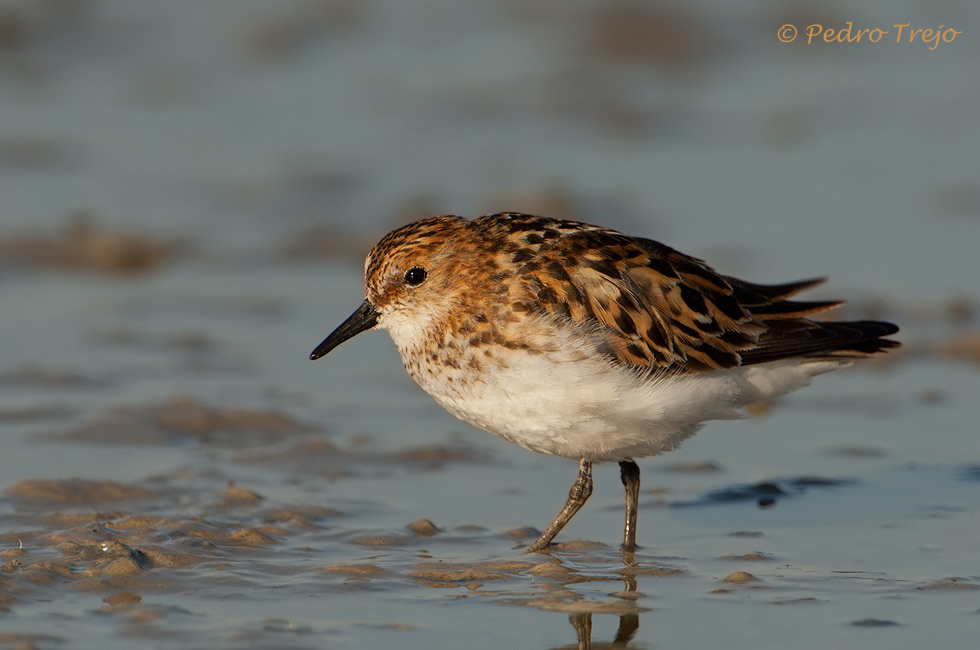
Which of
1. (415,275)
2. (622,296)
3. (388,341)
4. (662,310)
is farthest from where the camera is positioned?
(388,341)

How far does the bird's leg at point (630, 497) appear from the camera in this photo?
6.98m

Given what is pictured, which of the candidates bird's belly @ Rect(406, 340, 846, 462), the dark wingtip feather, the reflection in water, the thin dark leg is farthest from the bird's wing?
the thin dark leg

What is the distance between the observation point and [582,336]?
659 cm

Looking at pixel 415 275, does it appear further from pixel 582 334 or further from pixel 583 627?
pixel 583 627

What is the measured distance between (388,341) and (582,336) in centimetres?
421

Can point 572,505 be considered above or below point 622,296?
below

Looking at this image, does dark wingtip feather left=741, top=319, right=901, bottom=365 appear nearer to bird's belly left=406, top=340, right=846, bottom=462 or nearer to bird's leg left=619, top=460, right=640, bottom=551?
bird's belly left=406, top=340, right=846, bottom=462

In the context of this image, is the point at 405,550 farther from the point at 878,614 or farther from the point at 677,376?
the point at 878,614

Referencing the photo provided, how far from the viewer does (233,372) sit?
31.6 ft

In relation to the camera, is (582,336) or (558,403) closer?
(558,403)

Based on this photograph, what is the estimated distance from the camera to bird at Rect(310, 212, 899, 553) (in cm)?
654

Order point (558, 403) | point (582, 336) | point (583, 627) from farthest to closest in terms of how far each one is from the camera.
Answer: point (582, 336), point (558, 403), point (583, 627)

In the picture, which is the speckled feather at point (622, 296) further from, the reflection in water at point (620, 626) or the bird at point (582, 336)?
the reflection in water at point (620, 626)

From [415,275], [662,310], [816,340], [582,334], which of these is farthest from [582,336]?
[816,340]
